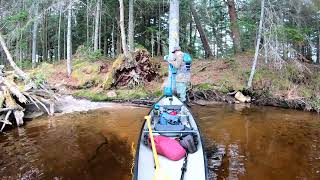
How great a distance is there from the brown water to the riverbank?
2.30 meters

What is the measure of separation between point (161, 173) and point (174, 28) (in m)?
10.3

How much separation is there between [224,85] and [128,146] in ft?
33.8

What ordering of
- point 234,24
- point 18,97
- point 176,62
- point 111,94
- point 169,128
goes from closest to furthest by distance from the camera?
point 169,128 → point 176,62 → point 18,97 → point 111,94 → point 234,24

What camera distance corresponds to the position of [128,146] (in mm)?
8930

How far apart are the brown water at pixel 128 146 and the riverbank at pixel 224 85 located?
90.7 inches

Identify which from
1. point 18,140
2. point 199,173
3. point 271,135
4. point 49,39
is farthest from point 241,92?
point 49,39

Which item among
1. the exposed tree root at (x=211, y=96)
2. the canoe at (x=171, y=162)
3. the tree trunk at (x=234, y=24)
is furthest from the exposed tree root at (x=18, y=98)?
the tree trunk at (x=234, y=24)

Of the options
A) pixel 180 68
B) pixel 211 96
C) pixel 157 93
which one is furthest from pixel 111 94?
pixel 180 68

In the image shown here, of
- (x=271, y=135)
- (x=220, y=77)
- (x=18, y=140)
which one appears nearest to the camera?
(x=18, y=140)

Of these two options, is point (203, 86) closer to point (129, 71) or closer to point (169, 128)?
Result: point (129, 71)

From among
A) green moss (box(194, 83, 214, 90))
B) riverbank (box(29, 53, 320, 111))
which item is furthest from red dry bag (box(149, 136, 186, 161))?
green moss (box(194, 83, 214, 90))

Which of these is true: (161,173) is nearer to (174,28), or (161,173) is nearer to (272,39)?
(174,28)

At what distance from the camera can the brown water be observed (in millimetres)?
7195

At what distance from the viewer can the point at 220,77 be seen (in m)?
19.1
